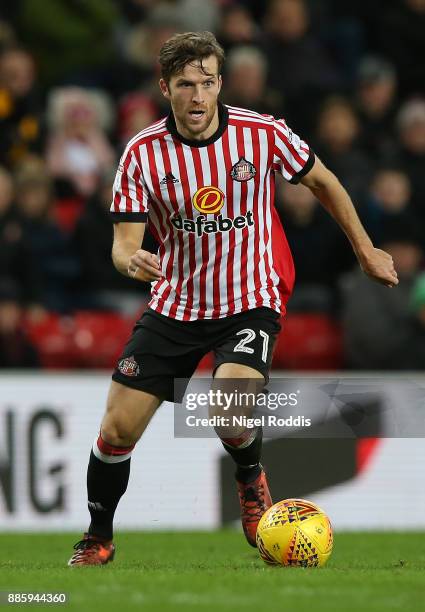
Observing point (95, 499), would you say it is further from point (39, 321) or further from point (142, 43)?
point (142, 43)

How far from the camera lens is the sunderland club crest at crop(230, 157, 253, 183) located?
682 cm

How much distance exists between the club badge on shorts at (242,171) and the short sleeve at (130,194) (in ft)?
1.37

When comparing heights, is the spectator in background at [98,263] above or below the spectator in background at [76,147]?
below

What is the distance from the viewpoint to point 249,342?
6848 mm

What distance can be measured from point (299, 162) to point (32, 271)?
4853 mm

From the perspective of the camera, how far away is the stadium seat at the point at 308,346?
37.1 ft

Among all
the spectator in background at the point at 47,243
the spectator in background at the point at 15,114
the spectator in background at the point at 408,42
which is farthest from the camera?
the spectator in background at the point at 408,42

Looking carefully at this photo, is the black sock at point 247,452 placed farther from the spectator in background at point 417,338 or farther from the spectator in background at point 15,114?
the spectator in background at point 15,114

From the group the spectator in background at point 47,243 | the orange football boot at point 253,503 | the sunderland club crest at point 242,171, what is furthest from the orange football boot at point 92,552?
the spectator in background at point 47,243

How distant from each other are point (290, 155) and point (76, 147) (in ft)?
19.6

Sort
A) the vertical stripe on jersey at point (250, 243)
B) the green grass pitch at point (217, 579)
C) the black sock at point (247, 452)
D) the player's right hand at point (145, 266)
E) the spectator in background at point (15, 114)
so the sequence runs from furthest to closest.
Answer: the spectator in background at point (15, 114) → the black sock at point (247, 452) → the vertical stripe on jersey at point (250, 243) → the player's right hand at point (145, 266) → the green grass pitch at point (217, 579)

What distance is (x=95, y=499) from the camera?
7000mm

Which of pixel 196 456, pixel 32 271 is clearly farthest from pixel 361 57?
pixel 196 456

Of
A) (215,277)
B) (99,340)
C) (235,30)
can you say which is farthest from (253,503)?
(235,30)
